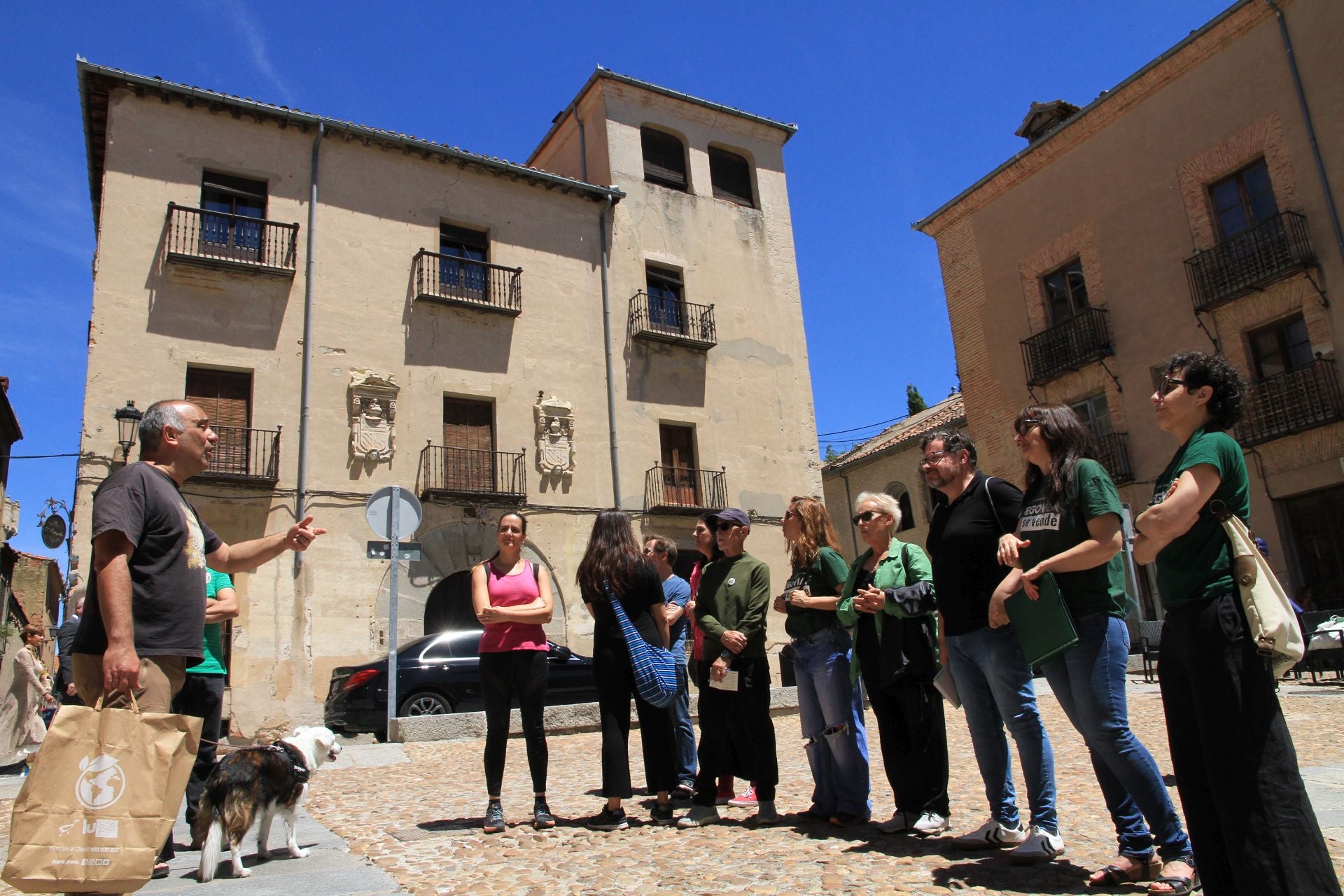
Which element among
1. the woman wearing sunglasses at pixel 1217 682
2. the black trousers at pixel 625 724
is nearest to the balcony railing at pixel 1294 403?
the black trousers at pixel 625 724

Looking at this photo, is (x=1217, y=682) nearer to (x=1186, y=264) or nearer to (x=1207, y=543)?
(x=1207, y=543)

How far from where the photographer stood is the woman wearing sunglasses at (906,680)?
14.1ft

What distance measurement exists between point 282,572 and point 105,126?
8.34 metres

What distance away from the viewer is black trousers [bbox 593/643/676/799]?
498 centimetres

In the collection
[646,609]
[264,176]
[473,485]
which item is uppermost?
[264,176]

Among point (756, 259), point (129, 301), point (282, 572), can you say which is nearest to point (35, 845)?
point (282, 572)

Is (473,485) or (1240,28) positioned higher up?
(1240,28)

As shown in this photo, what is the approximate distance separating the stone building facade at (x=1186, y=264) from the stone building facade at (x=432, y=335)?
5413 mm

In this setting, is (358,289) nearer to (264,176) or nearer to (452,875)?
(264,176)

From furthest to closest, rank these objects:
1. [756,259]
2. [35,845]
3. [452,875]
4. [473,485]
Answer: [756,259] < [473,485] < [452,875] < [35,845]

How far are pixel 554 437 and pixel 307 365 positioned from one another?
4.69m

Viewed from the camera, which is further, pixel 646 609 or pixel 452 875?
pixel 646 609

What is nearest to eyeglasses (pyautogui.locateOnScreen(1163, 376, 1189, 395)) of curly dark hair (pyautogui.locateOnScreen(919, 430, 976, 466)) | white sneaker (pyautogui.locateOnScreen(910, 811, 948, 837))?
curly dark hair (pyautogui.locateOnScreen(919, 430, 976, 466))

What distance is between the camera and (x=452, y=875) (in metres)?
3.78
